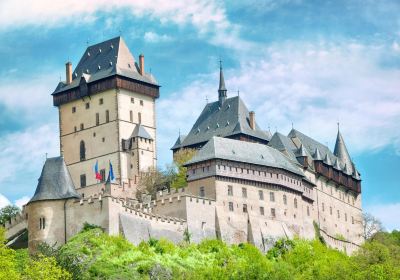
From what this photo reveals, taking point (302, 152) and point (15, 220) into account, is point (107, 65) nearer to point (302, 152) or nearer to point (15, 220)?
point (302, 152)


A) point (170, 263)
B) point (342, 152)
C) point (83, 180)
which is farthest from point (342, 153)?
point (170, 263)

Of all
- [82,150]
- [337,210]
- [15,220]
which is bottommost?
[15,220]

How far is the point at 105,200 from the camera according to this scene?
72500mm

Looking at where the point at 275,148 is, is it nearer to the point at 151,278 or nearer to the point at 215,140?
the point at 215,140

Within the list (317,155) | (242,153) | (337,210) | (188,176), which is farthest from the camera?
(337,210)

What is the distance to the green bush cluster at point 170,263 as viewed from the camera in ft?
223

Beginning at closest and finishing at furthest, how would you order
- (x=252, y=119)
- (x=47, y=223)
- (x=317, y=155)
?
(x=47, y=223) < (x=252, y=119) < (x=317, y=155)

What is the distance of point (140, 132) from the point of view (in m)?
92.3

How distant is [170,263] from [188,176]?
13059 millimetres

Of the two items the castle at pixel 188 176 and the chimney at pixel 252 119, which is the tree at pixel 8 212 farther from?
the chimney at pixel 252 119

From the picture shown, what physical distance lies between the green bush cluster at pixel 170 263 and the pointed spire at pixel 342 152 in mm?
29231

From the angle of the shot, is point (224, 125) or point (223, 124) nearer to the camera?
point (224, 125)

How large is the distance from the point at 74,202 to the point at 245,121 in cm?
2579

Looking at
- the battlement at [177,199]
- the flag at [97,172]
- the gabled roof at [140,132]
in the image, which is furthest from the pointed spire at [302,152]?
the battlement at [177,199]
